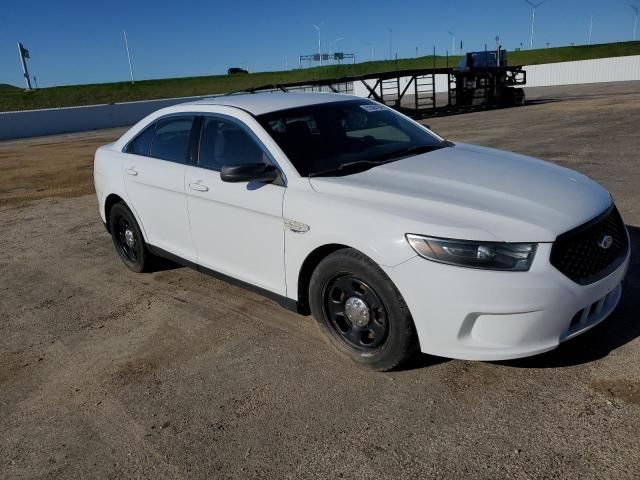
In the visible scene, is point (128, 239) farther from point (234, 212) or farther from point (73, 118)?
point (73, 118)

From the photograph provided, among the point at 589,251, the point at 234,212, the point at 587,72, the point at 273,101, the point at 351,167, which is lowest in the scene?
the point at 587,72

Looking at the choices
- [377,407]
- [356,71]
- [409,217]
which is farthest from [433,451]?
[356,71]

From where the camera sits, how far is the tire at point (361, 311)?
305 centimetres

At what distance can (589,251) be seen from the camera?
2973 mm

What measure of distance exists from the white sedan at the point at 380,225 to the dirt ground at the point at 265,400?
300 mm

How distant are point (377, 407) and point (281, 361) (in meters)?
0.82

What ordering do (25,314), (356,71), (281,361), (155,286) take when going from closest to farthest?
(281,361) < (25,314) < (155,286) < (356,71)

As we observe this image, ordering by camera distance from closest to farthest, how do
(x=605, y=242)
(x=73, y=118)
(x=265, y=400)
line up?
(x=605, y=242) < (x=265, y=400) < (x=73, y=118)

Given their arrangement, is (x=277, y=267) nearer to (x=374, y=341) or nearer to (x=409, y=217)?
(x=374, y=341)

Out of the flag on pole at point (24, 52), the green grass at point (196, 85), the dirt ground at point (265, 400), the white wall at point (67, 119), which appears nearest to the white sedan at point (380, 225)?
the dirt ground at point (265, 400)

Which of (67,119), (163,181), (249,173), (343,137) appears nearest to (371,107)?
(343,137)

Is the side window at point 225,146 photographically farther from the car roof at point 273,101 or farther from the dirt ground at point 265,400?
the dirt ground at point 265,400

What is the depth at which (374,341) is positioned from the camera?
3.30m

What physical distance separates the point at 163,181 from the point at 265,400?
2.19 meters
